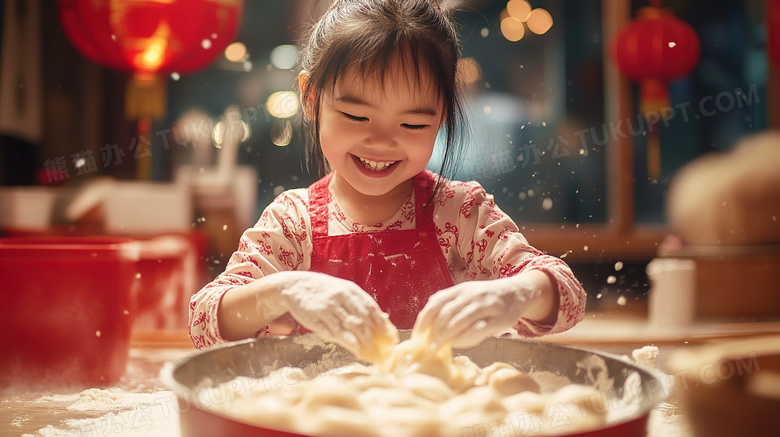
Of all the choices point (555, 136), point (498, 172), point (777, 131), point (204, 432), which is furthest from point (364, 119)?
point (777, 131)

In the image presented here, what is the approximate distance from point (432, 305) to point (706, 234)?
9.77 ft

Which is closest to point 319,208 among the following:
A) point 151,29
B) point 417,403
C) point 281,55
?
point 417,403

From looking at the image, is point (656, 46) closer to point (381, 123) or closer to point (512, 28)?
point (512, 28)

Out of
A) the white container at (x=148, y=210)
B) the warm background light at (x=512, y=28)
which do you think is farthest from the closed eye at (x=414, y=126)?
the warm background light at (x=512, y=28)

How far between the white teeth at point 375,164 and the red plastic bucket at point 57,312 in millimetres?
529

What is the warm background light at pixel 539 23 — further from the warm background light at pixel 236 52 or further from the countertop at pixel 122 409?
the countertop at pixel 122 409

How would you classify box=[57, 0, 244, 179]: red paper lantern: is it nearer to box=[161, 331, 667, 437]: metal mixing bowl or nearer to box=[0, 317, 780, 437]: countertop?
box=[0, 317, 780, 437]: countertop

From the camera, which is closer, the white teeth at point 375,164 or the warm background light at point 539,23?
the white teeth at point 375,164

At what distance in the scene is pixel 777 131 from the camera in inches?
131

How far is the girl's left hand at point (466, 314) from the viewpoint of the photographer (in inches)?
28.4

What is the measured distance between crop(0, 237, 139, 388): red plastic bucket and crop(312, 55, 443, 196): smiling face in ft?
1.71

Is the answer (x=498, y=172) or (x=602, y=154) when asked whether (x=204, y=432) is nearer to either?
(x=498, y=172)

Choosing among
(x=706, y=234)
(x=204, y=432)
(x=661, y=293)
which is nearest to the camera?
(x=204, y=432)

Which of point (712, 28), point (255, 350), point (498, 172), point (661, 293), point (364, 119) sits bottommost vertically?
point (661, 293)
